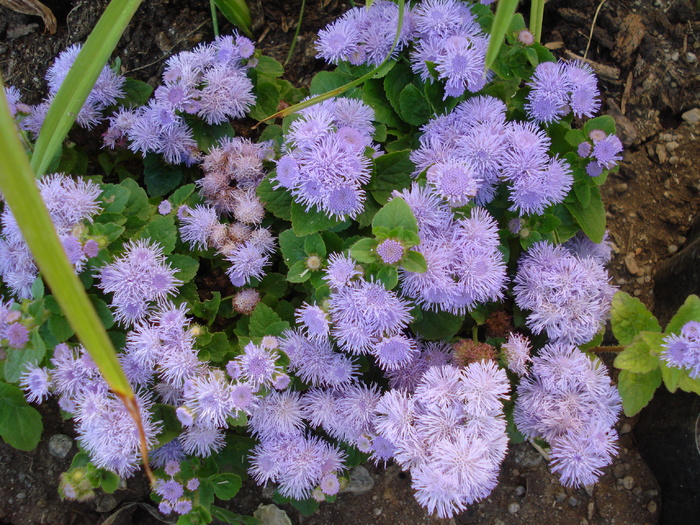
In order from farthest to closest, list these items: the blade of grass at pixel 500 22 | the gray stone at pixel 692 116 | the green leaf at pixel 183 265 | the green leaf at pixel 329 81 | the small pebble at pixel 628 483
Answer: the gray stone at pixel 692 116 < the small pebble at pixel 628 483 < the green leaf at pixel 329 81 < the green leaf at pixel 183 265 < the blade of grass at pixel 500 22

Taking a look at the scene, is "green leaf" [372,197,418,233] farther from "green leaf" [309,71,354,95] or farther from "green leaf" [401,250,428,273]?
"green leaf" [309,71,354,95]

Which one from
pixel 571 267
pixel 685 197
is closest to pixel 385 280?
pixel 571 267

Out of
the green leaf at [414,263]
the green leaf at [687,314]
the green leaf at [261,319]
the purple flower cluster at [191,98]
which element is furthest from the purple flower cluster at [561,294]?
the purple flower cluster at [191,98]

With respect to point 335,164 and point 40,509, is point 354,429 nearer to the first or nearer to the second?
point 335,164

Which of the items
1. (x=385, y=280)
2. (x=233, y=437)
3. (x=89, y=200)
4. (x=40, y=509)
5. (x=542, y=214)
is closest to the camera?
(x=385, y=280)

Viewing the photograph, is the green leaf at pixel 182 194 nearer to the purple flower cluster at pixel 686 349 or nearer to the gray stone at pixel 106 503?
the gray stone at pixel 106 503

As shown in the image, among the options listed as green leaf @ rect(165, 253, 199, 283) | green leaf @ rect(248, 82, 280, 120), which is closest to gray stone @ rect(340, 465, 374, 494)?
green leaf @ rect(165, 253, 199, 283)

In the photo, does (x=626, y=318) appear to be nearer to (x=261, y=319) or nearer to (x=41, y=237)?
(x=261, y=319)
